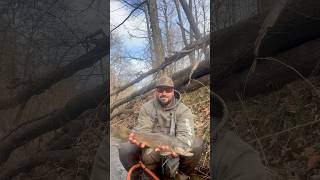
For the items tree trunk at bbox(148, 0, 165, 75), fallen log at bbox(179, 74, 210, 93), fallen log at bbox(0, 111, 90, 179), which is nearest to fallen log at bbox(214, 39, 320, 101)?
fallen log at bbox(179, 74, 210, 93)

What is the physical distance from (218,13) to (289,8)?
22.5 inches

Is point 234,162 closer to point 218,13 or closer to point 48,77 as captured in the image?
point 218,13

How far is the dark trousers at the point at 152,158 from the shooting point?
2576 mm

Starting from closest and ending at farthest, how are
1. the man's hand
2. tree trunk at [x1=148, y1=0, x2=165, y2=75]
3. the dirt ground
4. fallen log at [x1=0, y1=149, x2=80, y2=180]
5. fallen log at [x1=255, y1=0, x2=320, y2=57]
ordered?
the man's hand, the dirt ground, fallen log at [x1=255, y1=0, x2=320, y2=57], fallen log at [x1=0, y1=149, x2=80, y2=180], tree trunk at [x1=148, y1=0, x2=165, y2=75]

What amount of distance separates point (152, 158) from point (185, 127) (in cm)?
23

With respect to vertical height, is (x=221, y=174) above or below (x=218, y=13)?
below

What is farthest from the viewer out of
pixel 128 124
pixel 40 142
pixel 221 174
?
pixel 40 142

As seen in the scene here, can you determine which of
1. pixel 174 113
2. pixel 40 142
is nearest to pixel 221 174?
pixel 174 113

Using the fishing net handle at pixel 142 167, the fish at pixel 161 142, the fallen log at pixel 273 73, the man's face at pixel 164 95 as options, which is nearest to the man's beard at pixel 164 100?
the man's face at pixel 164 95

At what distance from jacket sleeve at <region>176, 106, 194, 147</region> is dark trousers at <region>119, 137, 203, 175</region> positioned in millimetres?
56

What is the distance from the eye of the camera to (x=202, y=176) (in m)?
2.88

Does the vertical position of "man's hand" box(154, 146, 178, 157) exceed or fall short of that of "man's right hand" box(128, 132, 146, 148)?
it falls short

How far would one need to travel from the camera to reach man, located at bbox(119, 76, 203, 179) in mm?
2561

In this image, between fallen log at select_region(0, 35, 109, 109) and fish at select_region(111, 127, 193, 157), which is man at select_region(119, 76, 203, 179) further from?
fallen log at select_region(0, 35, 109, 109)
